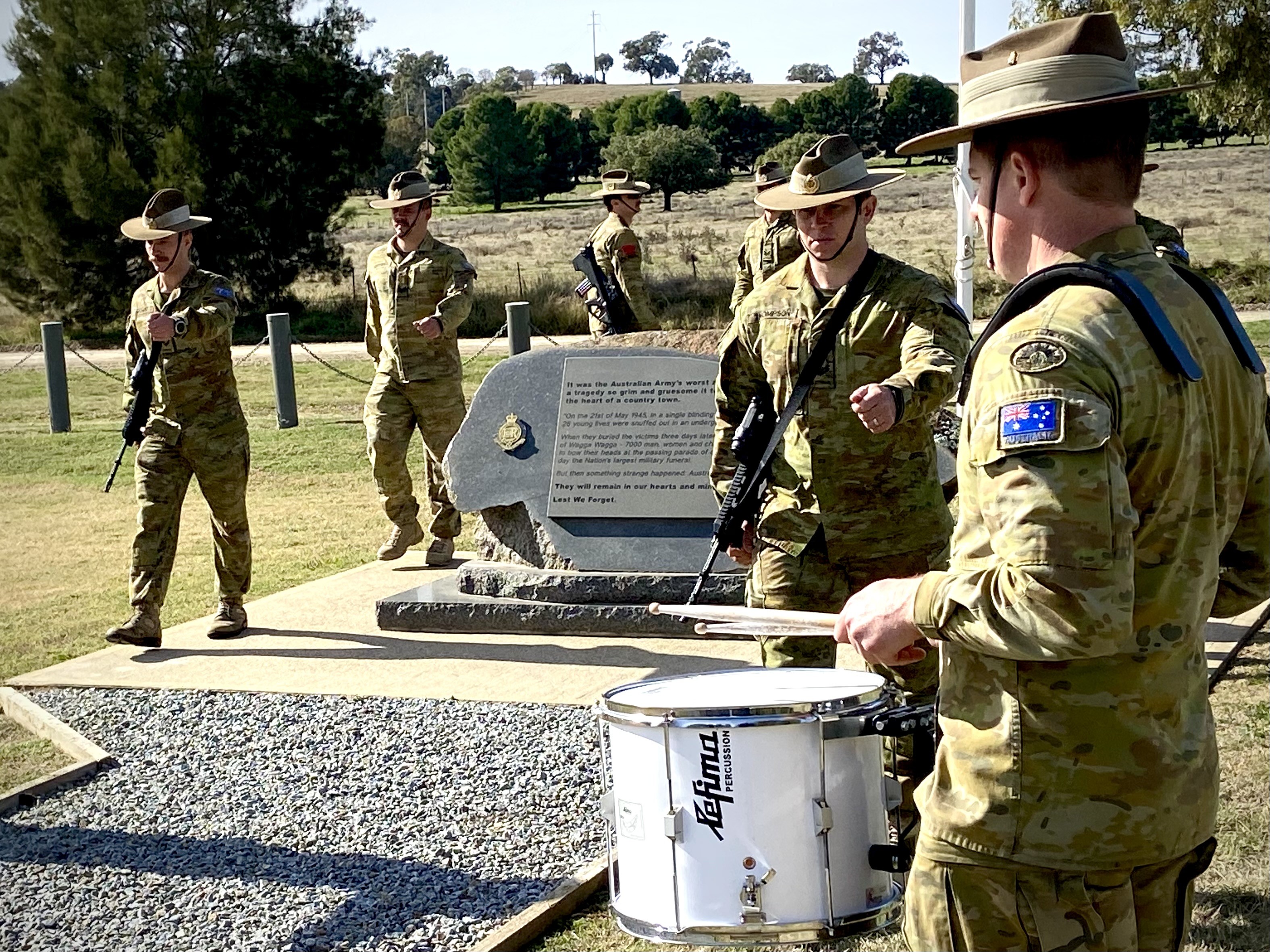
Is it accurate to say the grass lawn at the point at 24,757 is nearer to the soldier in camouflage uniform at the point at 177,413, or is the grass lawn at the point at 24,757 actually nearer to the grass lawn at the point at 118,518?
the soldier in camouflage uniform at the point at 177,413

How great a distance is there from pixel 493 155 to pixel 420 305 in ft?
157

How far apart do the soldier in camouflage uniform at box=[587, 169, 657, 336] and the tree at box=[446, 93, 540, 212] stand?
39.7 m

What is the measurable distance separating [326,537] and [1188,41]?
14061mm

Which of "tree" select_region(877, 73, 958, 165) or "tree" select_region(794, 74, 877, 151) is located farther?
"tree" select_region(794, 74, 877, 151)

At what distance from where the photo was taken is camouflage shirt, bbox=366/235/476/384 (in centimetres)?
971

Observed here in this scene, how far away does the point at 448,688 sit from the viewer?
7020mm

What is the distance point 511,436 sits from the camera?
8688 millimetres

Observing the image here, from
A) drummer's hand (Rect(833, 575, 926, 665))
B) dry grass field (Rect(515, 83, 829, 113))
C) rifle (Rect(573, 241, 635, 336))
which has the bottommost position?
drummer's hand (Rect(833, 575, 926, 665))

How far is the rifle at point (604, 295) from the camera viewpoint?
13094 mm

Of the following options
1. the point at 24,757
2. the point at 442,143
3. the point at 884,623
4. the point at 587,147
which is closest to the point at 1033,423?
the point at 884,623

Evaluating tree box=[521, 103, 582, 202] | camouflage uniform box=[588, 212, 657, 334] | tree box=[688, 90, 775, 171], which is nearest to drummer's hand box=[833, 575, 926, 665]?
camouflage uniform box=[588, 212, 657, 334]

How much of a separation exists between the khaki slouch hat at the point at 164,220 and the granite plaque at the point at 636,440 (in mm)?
2283

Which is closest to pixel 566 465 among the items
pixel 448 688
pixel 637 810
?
pixel 448 688

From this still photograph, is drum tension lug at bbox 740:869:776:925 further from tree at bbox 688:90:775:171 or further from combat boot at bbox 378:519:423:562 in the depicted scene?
tree at bbox 688:90:775:171
